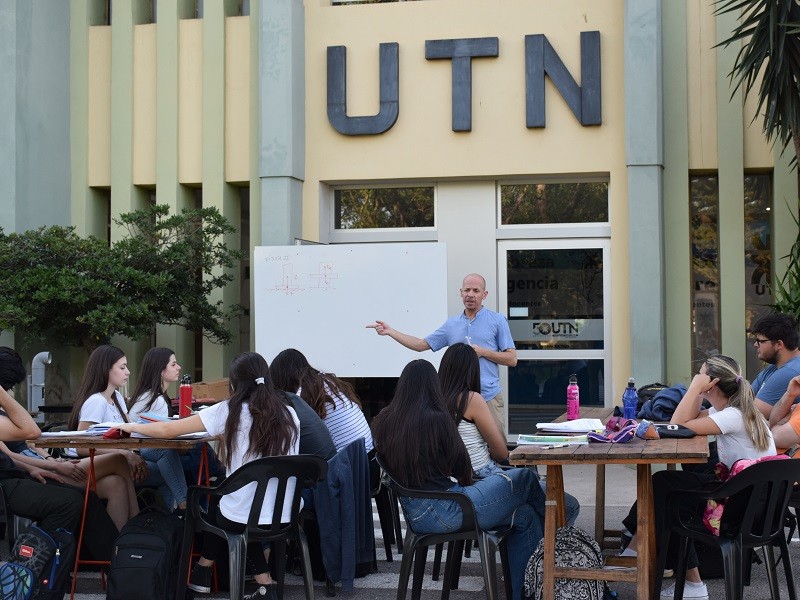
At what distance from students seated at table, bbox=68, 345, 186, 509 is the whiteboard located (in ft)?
11.2

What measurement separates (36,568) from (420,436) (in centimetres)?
173

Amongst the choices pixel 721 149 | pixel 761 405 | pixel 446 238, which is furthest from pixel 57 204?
pixel 761 405

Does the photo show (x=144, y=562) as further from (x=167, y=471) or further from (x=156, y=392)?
(x=156, y=392)

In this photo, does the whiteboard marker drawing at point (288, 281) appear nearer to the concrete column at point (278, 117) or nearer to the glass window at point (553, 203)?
the concrete column at point (278, 117)

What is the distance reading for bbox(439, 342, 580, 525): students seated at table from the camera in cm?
493

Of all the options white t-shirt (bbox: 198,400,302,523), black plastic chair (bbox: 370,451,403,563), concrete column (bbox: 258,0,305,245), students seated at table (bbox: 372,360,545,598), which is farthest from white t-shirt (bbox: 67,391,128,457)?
concrete column (bbox: 258,0,305,245)

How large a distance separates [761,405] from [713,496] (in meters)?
1.54

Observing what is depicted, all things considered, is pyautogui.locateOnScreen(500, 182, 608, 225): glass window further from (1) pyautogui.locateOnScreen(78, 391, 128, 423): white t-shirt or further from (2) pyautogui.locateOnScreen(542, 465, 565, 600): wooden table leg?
(2) pyautogui.locateOnScreen(542, 465, 565, 600): wooden table leg

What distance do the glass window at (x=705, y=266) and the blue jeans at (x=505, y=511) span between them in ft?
16.6

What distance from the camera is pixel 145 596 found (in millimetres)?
4695

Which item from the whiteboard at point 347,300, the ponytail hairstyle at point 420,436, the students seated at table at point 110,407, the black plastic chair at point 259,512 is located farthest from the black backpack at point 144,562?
the whiteboard at point 347,300

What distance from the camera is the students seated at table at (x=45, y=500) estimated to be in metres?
4.72

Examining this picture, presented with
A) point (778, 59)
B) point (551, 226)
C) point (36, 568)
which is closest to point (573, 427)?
point (36, 568)

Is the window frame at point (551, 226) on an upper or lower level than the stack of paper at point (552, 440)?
upper
